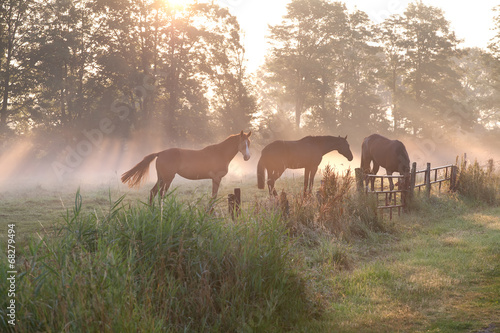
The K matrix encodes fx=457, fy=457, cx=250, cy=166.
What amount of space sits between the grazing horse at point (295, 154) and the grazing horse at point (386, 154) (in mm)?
1385

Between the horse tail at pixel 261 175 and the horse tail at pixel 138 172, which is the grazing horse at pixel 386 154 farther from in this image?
the horse tail at pixel 138 172

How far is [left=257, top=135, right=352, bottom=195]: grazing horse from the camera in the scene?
1385 cm

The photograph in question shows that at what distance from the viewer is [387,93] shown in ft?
207

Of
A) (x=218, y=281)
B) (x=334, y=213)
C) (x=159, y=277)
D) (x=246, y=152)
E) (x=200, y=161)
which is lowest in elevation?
(x=218, y=281)

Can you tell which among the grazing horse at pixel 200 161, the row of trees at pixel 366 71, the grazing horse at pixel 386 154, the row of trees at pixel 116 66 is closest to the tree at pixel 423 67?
the row of trees at pixel 366 71

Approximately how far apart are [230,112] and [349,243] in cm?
2561

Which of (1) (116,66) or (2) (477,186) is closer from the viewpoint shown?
(2) (477,186)

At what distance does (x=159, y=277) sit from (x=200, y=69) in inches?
1149

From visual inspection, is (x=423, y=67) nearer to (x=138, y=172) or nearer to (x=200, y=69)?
(x=200, y=69)

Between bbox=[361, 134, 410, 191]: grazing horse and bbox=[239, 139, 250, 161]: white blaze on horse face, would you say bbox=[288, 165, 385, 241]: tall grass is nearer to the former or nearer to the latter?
bbox=[239, 139, 250, 161]: white blaze on horse face

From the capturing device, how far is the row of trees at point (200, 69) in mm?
27844

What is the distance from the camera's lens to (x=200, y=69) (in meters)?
32.5

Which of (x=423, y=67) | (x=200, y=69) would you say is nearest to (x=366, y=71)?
(x=423, y=67)

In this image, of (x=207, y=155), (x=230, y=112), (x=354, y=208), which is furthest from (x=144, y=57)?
(x=354, y=208)
